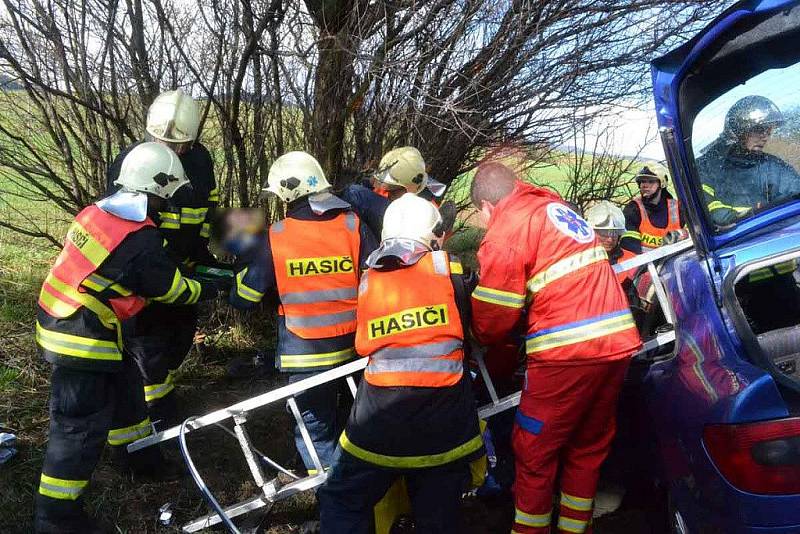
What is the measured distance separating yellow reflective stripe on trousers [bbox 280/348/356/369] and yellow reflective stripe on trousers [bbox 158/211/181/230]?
1133 mm

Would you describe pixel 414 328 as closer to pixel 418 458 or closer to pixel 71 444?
pixel 418 458

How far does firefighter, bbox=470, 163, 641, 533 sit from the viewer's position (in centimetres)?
266

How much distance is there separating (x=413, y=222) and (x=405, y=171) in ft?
5.07

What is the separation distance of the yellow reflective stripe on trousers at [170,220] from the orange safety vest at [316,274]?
33.8 inches

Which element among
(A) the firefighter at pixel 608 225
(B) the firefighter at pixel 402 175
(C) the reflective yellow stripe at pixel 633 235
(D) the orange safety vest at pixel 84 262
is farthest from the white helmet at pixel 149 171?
(C) the reflective yellow stripe at pixel 633 235

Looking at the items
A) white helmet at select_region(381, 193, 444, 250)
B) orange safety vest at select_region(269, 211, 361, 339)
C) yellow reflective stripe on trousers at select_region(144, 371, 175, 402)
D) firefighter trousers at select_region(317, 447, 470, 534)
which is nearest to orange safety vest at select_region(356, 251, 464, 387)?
white helmet at select_region(381, 193, 444, 250)

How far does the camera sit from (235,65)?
15.2 feet

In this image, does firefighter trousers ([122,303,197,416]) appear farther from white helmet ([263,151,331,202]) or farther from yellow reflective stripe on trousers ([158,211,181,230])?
white helmet ([263,151,331,202])

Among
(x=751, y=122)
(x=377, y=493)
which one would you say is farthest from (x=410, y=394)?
(x=751, y=122)

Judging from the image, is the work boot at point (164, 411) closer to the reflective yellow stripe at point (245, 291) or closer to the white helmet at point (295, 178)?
the reflective yellow stripe at point (245, 291)

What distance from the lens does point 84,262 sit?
9.69 ft

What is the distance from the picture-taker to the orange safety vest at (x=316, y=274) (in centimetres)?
314

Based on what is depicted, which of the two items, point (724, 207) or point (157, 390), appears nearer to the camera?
point (724, 207)

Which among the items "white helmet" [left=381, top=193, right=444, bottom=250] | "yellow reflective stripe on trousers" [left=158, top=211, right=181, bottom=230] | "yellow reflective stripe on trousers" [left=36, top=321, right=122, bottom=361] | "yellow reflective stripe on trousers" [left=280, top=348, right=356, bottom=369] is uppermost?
"yellow reflective stripe on trousers" [left=158, top=211, right=181, bottom=230]
